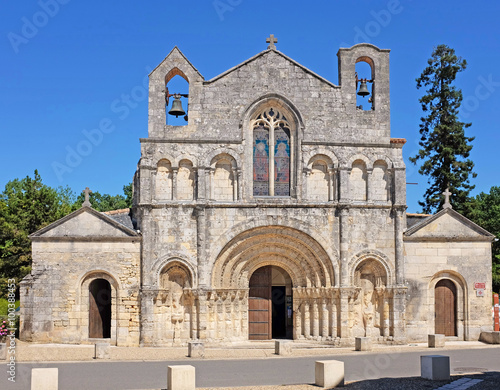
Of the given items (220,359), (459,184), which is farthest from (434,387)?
(459,184)

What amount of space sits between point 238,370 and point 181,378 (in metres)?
4.25

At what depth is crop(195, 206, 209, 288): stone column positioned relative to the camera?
2322 cm

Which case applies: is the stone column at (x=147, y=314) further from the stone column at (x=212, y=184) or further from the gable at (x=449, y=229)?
the gable at (x=449, y=229)

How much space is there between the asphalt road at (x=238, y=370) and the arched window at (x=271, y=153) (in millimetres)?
6901

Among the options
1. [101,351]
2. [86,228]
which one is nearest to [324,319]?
[101,351]

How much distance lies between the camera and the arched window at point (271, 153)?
79.8 ft

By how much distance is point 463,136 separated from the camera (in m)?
36.3

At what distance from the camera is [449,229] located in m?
24.7

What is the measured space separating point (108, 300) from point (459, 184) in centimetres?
2166

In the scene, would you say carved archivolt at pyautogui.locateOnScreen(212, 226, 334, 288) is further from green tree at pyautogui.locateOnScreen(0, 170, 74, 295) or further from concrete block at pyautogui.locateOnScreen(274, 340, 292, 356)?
green tree at pyautogui.locateOnScreen(0, 170, 74, 295)

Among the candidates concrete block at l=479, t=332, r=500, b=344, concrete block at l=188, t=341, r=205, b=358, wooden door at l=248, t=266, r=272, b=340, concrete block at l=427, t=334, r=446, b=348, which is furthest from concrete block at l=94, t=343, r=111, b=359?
concrete block at l=479, t=332, r=500, b=344

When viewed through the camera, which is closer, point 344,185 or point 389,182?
point 344,185

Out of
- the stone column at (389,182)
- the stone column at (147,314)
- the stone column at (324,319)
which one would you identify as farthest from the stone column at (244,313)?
the stone column at (389,182)

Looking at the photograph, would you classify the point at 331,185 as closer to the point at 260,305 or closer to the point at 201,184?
the point at 201,184
